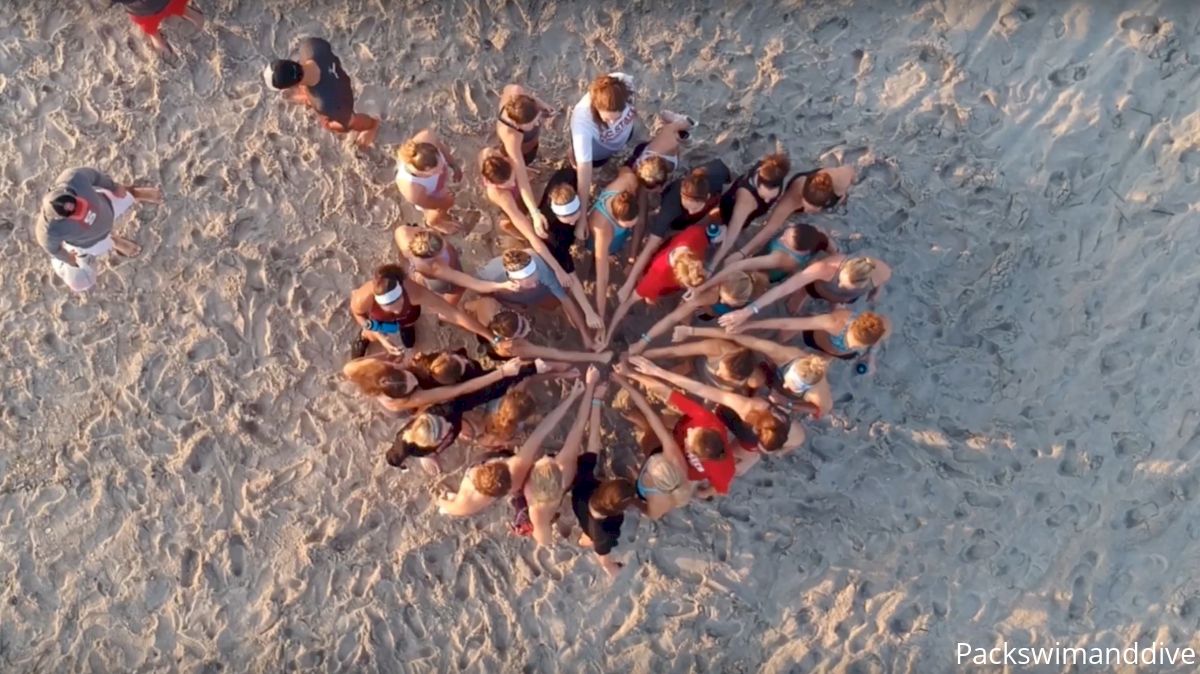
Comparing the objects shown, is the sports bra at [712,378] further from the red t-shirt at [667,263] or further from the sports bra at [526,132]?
the sports bra at [526,132]

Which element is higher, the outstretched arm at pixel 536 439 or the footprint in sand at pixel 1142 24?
the footprint in sand at pixel 1142 24

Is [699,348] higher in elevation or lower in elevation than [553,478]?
higher

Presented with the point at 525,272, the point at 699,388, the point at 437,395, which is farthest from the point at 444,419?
the point at 699,388

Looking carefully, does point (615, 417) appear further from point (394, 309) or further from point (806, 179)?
point (806, 179)

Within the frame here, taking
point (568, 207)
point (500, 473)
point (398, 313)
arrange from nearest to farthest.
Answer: point (500, 473)
point (568, 207)
point (398, 313)

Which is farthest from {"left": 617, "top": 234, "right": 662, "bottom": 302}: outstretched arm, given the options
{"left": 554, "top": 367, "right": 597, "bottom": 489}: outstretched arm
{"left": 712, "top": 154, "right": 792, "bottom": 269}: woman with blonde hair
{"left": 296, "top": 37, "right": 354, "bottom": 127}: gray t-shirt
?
{"left": 296, "top": 37, "right": 354, "bottom": 127}: gray t-shirt

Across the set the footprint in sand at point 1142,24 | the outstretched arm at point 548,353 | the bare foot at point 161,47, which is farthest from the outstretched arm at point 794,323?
the bare foot at point 161,47

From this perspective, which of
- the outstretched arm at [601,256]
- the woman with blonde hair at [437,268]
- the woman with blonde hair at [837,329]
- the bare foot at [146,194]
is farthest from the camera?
the bare foot at [146,194]
